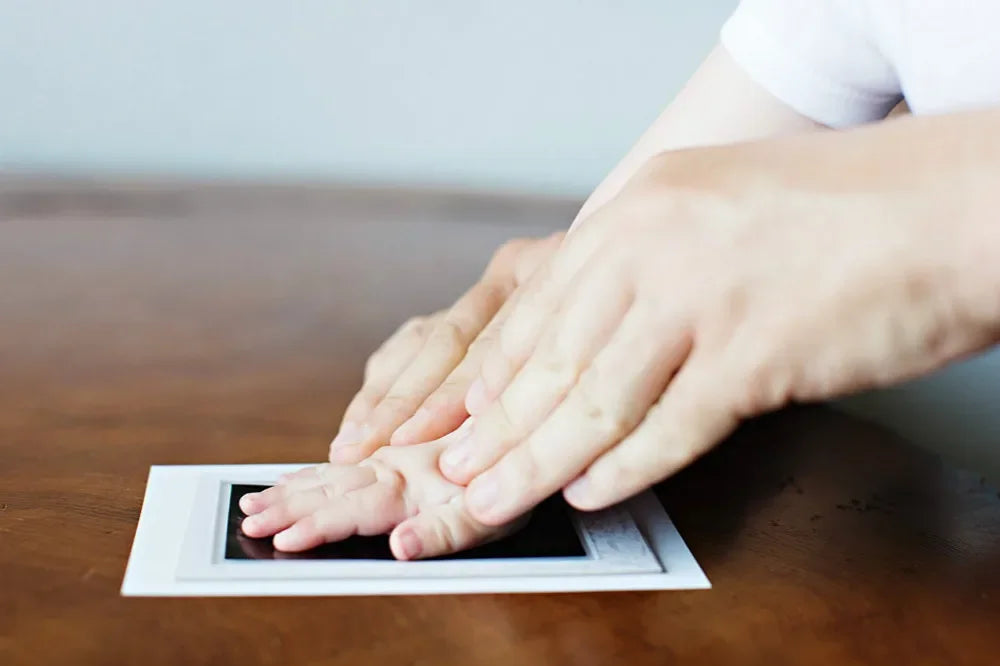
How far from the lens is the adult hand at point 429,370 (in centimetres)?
61

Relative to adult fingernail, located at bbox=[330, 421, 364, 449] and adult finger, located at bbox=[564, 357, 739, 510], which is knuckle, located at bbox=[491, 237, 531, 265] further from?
adult finger, located at bbox=[564, 357, 739, 510]

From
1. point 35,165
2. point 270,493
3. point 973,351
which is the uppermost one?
point 973,351

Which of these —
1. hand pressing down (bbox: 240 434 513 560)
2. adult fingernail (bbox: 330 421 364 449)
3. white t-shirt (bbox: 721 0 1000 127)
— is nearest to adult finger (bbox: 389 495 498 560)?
hand pressing down (bbox: 240 434 513 560)

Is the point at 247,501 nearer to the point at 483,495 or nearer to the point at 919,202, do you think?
the point at 483,495

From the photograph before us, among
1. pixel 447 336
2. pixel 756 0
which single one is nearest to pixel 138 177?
pixel 447 336

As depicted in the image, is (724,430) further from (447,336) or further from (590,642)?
(447,336)

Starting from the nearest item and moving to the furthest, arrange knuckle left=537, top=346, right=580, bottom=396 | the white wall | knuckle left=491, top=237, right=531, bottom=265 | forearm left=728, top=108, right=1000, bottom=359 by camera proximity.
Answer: forearm left=728, top=108, right=1000, bottom=359 → knuckle left=537, top=346, right=580, bottom=396 → knuckle left=491, top=237, right=531, bottom=265 → the white wall

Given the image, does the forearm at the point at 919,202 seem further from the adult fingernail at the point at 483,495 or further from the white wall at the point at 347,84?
the white wall at the point at 347,84

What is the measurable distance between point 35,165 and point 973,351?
3.58 ft

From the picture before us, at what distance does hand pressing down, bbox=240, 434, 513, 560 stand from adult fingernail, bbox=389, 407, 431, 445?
0.04m

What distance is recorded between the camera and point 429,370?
69 centimetres

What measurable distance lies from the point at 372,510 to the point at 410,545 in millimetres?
35

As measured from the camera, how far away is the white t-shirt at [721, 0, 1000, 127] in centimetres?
59

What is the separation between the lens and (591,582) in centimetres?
48
